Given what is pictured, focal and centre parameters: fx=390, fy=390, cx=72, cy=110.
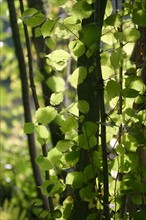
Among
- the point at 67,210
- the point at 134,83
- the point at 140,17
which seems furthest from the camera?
the point at 67,210

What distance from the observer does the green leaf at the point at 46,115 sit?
2.82ft

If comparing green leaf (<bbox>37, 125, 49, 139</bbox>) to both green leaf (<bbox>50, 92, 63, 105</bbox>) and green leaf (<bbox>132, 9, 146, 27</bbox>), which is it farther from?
green leaf (<bbox>132, 9, 146, 27</bbox>)

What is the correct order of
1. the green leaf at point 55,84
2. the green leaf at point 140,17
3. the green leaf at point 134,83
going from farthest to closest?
the green leaf at point 55,84, the green leaf at point 134,83, the green leaf at point 140,17

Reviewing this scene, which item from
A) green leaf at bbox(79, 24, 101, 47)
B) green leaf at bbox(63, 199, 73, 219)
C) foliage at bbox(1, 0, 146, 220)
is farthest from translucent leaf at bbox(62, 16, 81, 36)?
green leaf at bbox(63, 199, 73, 219)

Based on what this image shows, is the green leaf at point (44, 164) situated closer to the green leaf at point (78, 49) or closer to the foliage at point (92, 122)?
the foliage at point (92, 122)

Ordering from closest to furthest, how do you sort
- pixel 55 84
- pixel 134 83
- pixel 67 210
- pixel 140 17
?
pixel 140 17
pixel 134 83
pixel 67 210
pixel 55 84

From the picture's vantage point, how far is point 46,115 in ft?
2.84

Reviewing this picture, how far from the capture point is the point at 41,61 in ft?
5.05

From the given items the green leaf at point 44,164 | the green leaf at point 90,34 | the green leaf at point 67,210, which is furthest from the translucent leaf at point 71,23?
the green leaf at point 67,210

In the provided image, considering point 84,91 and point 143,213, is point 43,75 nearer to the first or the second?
point 84,91

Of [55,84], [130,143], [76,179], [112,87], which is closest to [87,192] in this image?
[76,179]

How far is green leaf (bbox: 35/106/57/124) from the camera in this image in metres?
0.86

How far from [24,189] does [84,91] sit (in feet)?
6.29

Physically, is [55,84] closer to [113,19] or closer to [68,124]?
[68,124]
